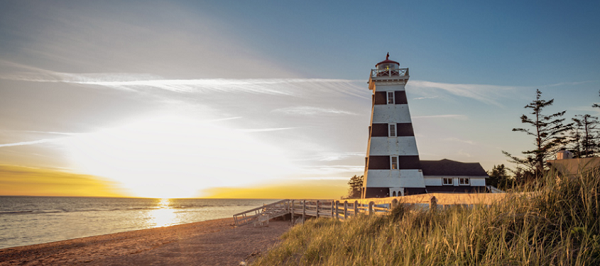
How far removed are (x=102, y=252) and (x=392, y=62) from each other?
27.7 meters

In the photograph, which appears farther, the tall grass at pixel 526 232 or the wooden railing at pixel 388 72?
the wooden railing at pixel 388 72

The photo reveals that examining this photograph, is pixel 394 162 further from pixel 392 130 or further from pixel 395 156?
pixel 392 130

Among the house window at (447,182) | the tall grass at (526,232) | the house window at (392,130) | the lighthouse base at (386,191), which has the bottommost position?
the lighthouse base at (386,191)

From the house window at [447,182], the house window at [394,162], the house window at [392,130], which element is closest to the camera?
the house window at [394,162]

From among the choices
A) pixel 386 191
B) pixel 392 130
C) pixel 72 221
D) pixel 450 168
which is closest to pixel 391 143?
pixel 392 130

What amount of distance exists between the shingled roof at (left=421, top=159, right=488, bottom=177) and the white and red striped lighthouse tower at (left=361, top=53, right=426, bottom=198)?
14.2 feet

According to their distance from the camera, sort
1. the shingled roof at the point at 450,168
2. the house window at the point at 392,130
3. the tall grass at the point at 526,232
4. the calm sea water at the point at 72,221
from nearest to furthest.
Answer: the tall grass at the point at 526,232, the calm sea water at the point at 72,221, the house window at the point at 392,130, the shingled roof at the point at 450,168

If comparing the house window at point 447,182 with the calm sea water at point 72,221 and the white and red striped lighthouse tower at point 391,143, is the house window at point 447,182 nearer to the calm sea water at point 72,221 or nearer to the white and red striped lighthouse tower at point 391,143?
the white and red striped lighthouse tower at point 391,143

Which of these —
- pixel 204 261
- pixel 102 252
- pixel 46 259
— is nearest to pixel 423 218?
pixel 204 261

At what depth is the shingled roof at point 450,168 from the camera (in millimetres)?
31016

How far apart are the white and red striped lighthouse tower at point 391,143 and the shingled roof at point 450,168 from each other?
4.32m

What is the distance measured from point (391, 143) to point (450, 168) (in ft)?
27.6

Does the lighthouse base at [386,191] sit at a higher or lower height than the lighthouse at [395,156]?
lower

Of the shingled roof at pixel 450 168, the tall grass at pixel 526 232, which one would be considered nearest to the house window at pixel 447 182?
the shingled roof at pixel 450 168
